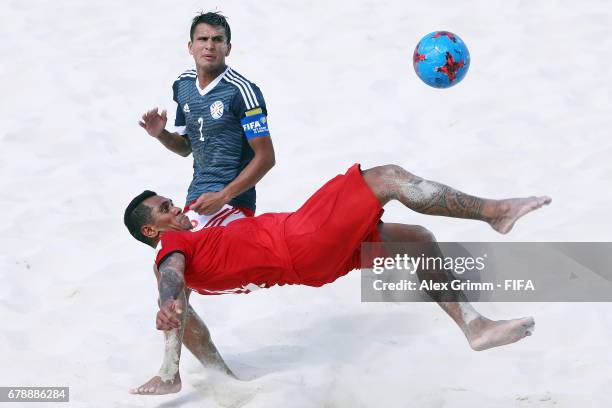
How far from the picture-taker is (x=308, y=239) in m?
4.66

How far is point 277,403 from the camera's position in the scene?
5.04 m

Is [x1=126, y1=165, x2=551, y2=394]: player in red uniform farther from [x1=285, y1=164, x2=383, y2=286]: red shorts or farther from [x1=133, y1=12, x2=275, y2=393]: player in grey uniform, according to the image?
[x1=133, y1=12, x2=275, y2=393]: player in grey uniform

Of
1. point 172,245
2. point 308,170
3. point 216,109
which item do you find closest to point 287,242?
point 172,245

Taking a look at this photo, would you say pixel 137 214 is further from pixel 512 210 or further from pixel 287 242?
pixel 512 210

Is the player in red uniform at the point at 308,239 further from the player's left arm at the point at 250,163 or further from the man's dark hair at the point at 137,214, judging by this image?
the player's left arm at the point at 250,163

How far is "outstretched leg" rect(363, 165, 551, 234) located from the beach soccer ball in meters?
1.52

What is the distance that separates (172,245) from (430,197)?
1186 mm

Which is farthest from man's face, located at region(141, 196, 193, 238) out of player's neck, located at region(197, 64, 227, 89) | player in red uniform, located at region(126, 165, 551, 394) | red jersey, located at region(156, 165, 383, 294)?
player's neck, located at region(197, 64, 227, 89)

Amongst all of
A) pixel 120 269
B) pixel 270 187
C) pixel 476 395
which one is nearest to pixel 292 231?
pixel 476 395

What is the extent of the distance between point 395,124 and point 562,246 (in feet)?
6.64

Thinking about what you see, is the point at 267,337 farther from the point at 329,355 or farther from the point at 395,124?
the point at 395,124

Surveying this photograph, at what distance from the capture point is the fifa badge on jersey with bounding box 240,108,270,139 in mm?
5141

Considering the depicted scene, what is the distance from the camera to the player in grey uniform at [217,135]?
5129 mm

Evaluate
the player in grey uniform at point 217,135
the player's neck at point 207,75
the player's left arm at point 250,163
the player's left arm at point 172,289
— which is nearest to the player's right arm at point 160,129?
the player in grey uniform at point 217,135
